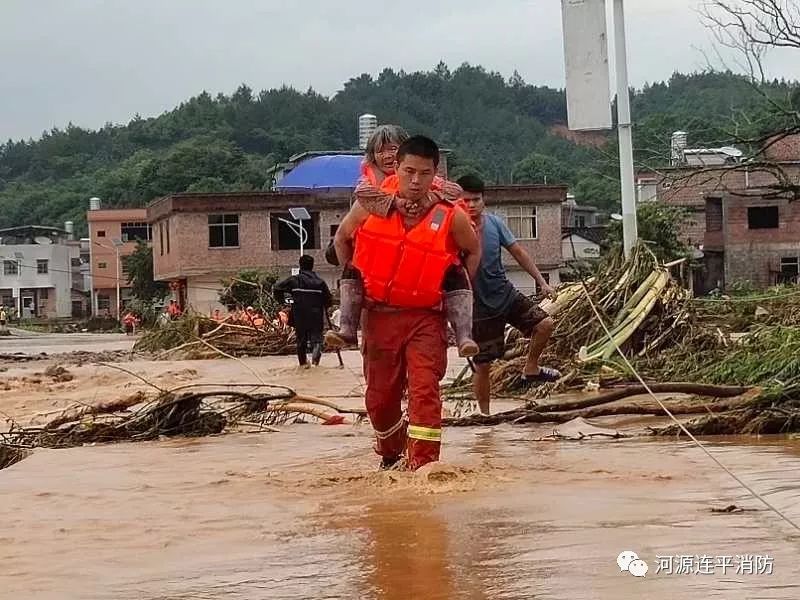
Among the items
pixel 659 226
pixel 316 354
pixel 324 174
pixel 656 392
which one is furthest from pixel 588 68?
pixel 324 174

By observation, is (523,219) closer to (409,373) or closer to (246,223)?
(246,223)

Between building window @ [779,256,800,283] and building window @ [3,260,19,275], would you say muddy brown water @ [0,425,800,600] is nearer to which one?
building window @ [779,256,800,283]

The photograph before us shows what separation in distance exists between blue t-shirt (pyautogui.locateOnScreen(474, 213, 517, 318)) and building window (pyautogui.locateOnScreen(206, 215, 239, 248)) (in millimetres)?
45031

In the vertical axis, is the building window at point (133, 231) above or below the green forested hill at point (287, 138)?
below

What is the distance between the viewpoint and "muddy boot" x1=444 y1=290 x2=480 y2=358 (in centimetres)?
589

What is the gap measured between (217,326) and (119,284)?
5668 cm

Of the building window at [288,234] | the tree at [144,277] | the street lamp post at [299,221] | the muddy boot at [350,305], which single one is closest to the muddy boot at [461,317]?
the muddy boot at [350,305]

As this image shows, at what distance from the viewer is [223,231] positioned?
174ft

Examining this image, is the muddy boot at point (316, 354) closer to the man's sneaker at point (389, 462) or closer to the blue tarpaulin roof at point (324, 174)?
the man's sneaker at point (389, 462)

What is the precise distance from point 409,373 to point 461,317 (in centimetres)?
36

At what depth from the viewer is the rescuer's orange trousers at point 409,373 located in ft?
19.0

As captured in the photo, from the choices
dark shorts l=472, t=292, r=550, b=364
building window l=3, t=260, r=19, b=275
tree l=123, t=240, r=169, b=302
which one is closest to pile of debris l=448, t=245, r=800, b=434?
dark shorts l=472, t=292, r=550, b=364

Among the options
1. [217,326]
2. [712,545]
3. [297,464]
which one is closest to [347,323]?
[297,464]

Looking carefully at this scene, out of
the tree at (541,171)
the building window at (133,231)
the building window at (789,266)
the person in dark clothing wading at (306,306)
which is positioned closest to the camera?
the person in dark clothing wading at (306,306)
